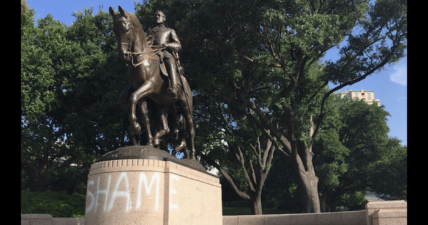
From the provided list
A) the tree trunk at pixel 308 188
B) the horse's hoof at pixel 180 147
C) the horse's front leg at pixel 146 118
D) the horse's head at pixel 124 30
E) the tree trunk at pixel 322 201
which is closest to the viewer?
the horse's head at pixel 124 30

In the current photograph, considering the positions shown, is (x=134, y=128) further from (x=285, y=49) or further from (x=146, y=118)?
(x=285, y=49)

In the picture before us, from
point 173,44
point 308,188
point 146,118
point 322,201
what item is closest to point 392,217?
point 146,118

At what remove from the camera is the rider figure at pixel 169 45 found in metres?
9.48

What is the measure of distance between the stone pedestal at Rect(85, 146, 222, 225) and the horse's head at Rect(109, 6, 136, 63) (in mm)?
2059

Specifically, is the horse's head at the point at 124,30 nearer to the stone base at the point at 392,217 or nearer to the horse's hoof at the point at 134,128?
the horse's hoof at the point at 134,128

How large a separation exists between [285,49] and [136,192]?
16.6 meters

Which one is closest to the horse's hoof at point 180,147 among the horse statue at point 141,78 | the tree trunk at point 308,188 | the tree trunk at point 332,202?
the horse statue at point 141,78

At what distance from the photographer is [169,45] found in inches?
398

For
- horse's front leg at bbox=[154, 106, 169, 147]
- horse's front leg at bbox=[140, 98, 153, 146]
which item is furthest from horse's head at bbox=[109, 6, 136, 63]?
horse's front leg at bbox=[154, 106, 169, 147]

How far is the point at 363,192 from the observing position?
3931cm

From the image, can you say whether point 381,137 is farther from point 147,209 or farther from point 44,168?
point 147,209

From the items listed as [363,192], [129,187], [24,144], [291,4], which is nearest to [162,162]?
[129,187]

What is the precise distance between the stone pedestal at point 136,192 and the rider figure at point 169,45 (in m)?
1.87

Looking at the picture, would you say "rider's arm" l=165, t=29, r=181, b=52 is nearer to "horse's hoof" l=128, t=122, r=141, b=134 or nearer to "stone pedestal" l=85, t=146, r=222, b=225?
"horse's hoof" l=128, t=122, r=141, b=134
